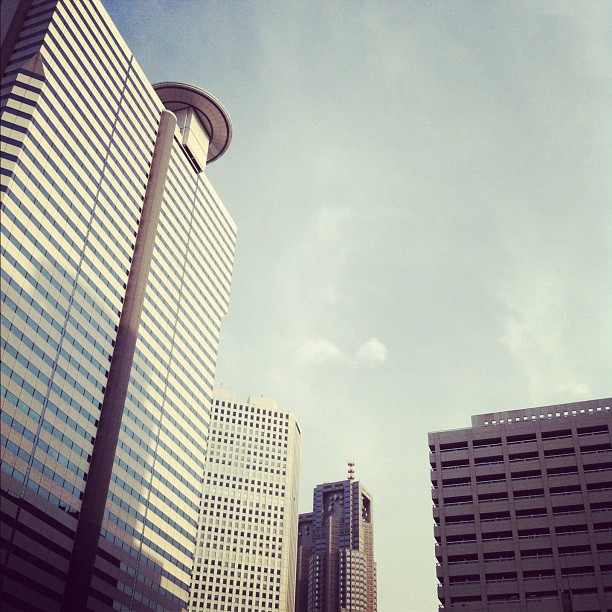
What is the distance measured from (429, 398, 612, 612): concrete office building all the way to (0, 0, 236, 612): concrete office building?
52733 mm

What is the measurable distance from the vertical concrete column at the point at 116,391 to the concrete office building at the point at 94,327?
0.90 ft

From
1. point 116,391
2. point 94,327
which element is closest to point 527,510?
point 116,391

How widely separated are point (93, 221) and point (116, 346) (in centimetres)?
2256

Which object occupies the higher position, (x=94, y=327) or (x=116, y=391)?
(x=94, y=327)

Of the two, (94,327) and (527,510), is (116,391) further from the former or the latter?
(527,510)

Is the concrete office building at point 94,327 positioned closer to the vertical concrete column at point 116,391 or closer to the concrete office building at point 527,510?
the vertical concrete column at point 116,391

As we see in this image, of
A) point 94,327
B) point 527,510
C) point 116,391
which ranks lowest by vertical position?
point 527,510

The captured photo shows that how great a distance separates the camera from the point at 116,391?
11844 centimetres

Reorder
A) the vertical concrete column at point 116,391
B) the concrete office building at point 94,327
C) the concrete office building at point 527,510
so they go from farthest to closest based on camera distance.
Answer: the vertical concrete column at point 116,391 < the concrete office building at point 527,510 < the concrete office building at point 94,327

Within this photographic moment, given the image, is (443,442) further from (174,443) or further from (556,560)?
(174,443)

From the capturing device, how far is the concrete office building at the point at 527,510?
10256 centimetres

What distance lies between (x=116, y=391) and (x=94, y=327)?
1206 cm

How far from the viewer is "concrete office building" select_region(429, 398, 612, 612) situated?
10256 centimetres

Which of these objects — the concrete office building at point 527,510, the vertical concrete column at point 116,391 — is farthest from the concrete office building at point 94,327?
the concrete office building at point 527,510
